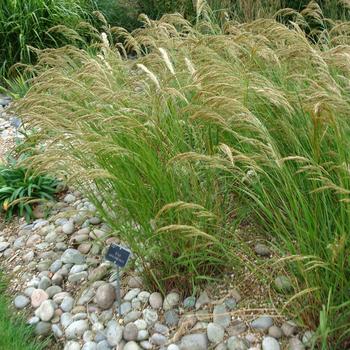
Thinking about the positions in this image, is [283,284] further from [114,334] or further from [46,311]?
[46,311]

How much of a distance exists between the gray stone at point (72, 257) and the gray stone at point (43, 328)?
40 cm

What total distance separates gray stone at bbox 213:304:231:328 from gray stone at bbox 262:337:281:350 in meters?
0.20

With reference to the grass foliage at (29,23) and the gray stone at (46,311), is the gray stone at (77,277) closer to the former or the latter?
the gray stone at (46,311)

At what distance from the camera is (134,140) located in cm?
239

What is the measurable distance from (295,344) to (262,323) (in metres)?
0.17

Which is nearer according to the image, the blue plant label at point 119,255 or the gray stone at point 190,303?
the blue plant label at point 119,255

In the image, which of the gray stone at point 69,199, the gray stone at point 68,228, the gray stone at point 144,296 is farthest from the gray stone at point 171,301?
the gray stone at point 69,199

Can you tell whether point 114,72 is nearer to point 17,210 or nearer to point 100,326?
point 17,210

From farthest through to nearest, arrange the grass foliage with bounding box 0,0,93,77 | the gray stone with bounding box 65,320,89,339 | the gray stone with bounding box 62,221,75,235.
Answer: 1. the grass foliage with bounding box 0,0,93,77
2. the gray stone with bounding box 62,221,75,235
3. the gray stone with bounding box 65,320,89,339

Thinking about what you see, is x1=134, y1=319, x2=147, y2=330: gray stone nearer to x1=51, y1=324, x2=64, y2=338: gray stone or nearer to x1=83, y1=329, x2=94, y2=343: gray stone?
x1=83, y1=329, x2=94, y2=343: gray stone

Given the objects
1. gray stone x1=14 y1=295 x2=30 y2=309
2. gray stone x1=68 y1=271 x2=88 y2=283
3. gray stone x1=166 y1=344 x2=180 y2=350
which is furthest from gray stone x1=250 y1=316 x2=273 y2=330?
gray stone x1=14 y1=295 x2=30 y2=309

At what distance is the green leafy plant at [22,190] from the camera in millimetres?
3447

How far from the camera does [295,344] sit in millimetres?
2109

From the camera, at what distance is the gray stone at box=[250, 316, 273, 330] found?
2232 mm
